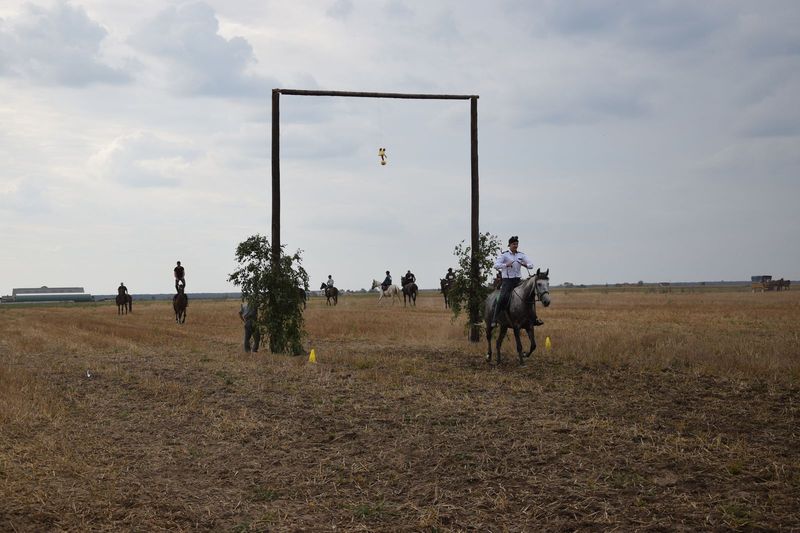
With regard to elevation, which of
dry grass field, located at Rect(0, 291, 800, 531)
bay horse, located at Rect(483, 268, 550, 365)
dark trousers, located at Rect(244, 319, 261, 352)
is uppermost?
bay horse, located at Rect(483, 268, 550, 365)

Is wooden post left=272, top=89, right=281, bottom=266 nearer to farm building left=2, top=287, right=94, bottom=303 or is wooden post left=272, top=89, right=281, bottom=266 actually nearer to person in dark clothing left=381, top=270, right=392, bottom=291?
person in dark clothing left=381, top=270, right=392, bottom=291

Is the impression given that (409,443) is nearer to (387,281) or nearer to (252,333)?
A: (252,333)

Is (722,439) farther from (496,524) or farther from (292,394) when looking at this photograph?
(292,394)

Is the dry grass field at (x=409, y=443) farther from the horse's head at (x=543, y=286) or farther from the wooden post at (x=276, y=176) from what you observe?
the wooden post at (x=276, y=176)

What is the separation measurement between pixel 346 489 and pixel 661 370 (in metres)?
10.5

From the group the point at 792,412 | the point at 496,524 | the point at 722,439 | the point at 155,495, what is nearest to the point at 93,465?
the point at 155,495

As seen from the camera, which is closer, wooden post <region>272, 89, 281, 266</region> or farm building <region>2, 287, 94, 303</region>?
wooden post <region>272, 89, 281, 266</region>

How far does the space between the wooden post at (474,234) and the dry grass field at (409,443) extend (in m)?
5.10

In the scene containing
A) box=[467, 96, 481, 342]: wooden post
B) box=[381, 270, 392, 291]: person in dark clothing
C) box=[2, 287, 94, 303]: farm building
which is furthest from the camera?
box=[2, 287, 94, 303]: farm building

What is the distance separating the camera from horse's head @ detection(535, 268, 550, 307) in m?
17.5

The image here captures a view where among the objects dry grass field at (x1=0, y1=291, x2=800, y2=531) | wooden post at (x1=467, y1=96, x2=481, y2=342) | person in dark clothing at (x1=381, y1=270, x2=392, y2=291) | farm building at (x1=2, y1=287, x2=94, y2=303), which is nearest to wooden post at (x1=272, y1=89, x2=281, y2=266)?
dry grass field at (x1=0, y1=291, x2=800, y2=531)

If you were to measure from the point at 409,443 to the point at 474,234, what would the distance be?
49.5 feet

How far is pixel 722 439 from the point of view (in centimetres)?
995

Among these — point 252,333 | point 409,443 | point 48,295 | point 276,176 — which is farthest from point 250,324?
point 48,295
